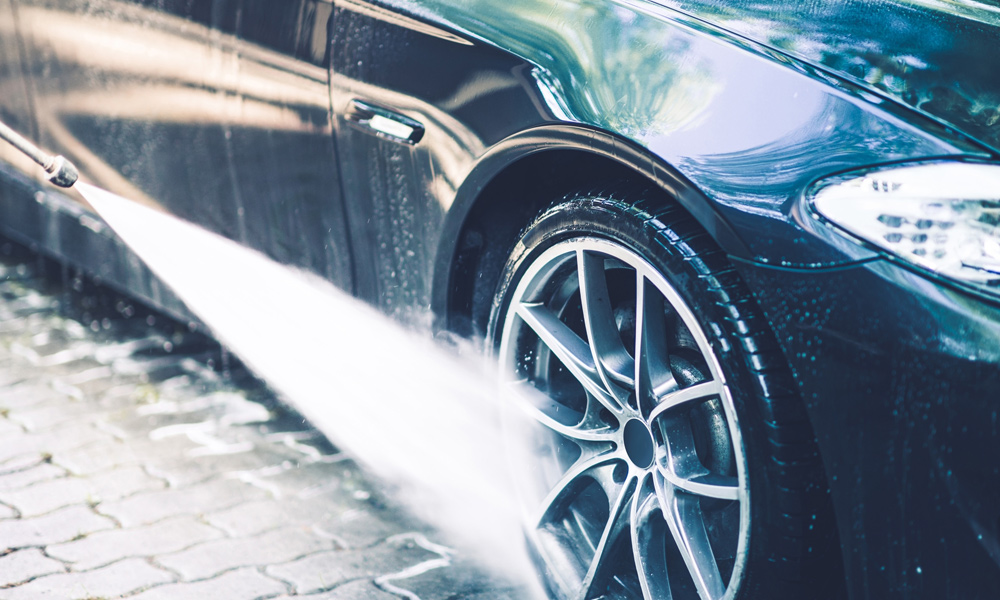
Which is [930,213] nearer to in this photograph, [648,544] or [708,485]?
[708,485]

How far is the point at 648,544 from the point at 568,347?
16.0 inches

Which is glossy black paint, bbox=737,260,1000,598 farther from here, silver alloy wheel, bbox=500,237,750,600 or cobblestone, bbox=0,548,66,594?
cobblestone, bbox=0,548,66,594

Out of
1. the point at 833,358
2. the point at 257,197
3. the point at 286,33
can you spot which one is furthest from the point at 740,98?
the point at 257,197

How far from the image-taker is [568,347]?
6.22 feet

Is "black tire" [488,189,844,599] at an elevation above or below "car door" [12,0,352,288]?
below

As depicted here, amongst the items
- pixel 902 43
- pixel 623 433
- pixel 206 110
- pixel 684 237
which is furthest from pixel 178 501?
pixel 902 43

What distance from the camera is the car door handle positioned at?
205 cm

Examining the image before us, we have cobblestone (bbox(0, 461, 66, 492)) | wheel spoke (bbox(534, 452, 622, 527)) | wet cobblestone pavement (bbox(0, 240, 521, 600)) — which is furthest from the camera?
cobblestone (bbox(0, 461, 66, 492))

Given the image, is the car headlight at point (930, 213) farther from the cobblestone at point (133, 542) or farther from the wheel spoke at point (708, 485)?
the cobblestone at point (133, 542)

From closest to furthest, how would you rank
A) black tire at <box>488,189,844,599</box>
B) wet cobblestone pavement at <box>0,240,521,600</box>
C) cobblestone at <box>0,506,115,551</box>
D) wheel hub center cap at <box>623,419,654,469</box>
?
black tire at <box>488,189,844,599</box>
wheel hub center cap at <box>623,419,654,469</box>
wet cobblestone pavement at <box>0,240,521,600</box>
cobblestone at <box>0,506,115,551</box>

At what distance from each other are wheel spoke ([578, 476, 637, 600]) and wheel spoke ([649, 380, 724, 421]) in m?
0.18

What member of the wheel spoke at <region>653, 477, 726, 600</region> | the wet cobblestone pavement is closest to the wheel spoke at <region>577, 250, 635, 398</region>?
the wheel spoke at <region>653, 477, 726, 600</region>

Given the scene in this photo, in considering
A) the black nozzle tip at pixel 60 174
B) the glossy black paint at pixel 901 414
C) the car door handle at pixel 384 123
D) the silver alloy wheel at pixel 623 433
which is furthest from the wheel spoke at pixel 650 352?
the black nozzle tip at pixel 60 174

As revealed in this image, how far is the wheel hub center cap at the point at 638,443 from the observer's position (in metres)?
1.76
